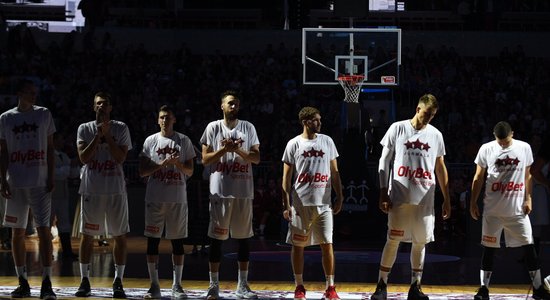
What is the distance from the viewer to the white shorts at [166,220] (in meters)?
11.2

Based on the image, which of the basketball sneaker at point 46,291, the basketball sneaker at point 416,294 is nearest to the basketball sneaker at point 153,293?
the basketball sneaker at point 46,291

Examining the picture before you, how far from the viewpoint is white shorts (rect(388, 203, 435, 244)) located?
1083cm

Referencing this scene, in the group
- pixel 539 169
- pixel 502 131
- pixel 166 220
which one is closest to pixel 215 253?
pixel 166 220

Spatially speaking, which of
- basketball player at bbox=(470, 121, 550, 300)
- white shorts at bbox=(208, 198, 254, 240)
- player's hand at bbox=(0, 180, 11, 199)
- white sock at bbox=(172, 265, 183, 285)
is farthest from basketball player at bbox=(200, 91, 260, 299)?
basketball player at bbox=(470, 121, 550, 300)

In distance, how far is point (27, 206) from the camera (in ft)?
36.5

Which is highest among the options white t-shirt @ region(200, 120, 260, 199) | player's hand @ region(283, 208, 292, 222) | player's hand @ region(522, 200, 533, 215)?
white t-shirt @ region(200, 120, 260, 199)

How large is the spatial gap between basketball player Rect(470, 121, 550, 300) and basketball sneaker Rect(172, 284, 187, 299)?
130 inches

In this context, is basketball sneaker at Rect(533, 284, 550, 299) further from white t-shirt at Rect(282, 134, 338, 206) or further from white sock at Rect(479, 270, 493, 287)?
white t-shirt at Rect(282, 134, 338, 206)

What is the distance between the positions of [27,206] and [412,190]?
4335mm

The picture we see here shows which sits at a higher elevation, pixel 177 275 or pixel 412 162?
pixel 412 162

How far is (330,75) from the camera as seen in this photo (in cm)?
2119

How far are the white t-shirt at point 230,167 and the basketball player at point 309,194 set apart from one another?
1.69 feet

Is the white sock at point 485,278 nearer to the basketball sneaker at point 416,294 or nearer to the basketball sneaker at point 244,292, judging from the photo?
the basketball sneaker at point 416,294

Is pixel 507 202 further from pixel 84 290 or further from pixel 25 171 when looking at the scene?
pixel 25 171
